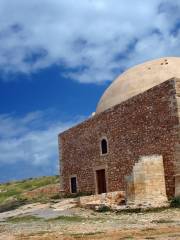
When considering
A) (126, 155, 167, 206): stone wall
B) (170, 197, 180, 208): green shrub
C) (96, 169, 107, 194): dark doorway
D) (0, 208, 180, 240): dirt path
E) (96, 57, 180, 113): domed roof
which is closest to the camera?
(0, 208, 180, 240): dirt path

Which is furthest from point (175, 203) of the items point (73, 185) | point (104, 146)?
point (73, 185)

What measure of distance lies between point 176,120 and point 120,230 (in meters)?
7.72

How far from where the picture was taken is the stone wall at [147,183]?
16359 millimetres

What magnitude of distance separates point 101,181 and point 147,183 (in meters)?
5.72

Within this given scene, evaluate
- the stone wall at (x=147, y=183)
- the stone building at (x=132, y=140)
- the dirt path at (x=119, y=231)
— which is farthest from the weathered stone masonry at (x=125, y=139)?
the dirt path at (x=119, y=231)

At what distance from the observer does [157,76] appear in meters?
20.9


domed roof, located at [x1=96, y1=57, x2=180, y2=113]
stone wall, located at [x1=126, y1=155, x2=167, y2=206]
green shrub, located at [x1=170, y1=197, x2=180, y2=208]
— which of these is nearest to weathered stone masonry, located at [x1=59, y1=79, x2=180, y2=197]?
stone wall, located at [x1=126, y1=155, x2=167, y2=206]

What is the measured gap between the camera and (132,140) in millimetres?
19312

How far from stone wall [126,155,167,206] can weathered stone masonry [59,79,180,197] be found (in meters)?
0.40

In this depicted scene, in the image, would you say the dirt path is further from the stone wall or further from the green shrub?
the stone wall

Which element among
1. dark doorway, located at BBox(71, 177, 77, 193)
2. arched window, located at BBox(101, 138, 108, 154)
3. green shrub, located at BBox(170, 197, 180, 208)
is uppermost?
arched window, located at BBox(101, 138, 108, 154)

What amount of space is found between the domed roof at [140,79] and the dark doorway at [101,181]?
3456 mm

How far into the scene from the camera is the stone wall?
16.4m

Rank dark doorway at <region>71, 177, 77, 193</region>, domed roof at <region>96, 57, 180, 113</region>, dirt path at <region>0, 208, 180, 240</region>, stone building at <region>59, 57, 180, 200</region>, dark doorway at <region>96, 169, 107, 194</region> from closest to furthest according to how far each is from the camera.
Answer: dirt path at <region>0, 208, 180, 240</region>
stone building at <region>59, 57, 180, 200</region>
domed roof at <region>96, 57, 180, 113</region>
dark doorway at <region>96, 169, 107, 194</region>
dark doorway at <region>71, 177, 77, 193</region>
